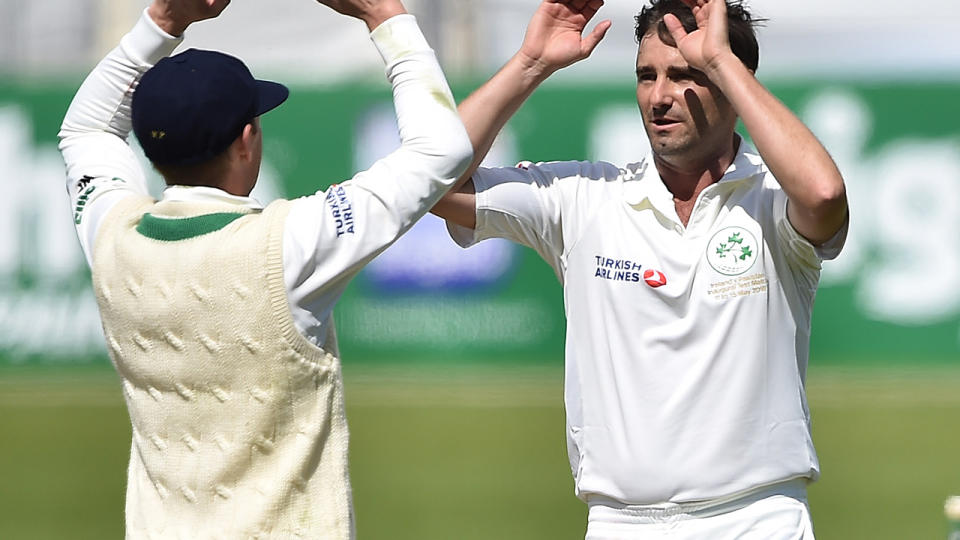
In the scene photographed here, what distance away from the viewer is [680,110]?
9.31ft

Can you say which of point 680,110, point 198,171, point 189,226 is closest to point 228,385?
point 189,226

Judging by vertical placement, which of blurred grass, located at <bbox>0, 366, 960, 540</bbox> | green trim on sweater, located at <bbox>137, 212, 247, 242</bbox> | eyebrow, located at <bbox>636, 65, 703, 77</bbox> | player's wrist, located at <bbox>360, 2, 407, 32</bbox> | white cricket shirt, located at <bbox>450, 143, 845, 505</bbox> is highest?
player's wrist, located at <bbox>360, 2, 407, 32</bbox>

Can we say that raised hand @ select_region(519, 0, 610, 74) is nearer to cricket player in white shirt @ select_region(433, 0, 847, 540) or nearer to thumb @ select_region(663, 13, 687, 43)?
cricket player in white shirt @ select_region(433, 0, 847, 540)

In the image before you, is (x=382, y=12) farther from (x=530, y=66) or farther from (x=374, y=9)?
(x=530, y=66)

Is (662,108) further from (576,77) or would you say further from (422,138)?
(576,77)

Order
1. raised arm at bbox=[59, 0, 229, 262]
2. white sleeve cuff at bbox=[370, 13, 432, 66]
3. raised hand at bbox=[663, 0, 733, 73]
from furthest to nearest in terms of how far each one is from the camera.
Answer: raised hand at bbox=[663, 0, 733, 73] → raised arm at bbox=[59, 0, 229, 262] → white sleeve cuff at bbox=[370, 13, 432, 66]

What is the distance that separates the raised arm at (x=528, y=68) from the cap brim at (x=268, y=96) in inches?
21.2

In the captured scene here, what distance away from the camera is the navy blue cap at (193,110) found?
2.18m

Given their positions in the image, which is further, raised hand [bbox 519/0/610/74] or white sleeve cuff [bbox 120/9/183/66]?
raised hand [bbox 519/0/610/74]

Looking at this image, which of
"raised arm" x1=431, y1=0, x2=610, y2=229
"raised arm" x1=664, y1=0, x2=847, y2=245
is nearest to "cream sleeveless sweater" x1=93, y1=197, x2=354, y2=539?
"raised arm" x1=431, y1=0, x2=610, y2=229

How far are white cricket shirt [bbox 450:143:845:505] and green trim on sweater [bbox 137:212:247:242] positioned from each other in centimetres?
81

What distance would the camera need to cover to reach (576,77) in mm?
6465

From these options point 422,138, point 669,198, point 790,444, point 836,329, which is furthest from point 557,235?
point 836,329

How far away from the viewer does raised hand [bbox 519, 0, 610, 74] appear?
9.20ft
